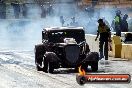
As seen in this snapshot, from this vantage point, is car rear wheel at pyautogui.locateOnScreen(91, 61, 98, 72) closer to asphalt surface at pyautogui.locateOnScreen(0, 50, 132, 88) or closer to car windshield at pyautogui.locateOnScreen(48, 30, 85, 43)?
asphalt surface at pyautogui.locateOnScreen(0, 50, 132, 88)

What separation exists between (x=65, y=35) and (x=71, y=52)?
114 cm

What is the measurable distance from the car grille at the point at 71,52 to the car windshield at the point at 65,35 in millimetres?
819

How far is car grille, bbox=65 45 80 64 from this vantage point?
14.0m

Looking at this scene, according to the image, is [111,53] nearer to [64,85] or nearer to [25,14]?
[64,85]

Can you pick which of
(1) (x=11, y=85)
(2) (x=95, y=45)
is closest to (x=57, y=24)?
(2) (x=95, y=45)

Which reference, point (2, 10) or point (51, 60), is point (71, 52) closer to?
point (51, 60)

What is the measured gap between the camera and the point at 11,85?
11.1 metres

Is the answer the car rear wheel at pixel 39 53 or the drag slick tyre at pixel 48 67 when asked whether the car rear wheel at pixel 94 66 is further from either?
the car rear wheel at pixel 39 53

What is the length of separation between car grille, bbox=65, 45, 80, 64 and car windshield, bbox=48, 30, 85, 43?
82 cm

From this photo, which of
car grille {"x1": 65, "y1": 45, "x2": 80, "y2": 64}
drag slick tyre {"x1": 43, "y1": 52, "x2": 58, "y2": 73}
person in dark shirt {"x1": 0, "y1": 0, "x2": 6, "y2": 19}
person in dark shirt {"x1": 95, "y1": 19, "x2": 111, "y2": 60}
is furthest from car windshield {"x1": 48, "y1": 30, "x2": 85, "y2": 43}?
person in dark shirt {"x1": 0, "y1": 0, "x2": 6, "y2": 19}

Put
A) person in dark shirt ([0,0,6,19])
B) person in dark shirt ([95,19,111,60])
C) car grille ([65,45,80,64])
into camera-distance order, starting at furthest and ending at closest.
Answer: person in dark shirt ([0,0,6,19]) → person in dark shirt ([95,19,111,60]) → car grille ([65,45,80,64])

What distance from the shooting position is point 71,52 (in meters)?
14.0

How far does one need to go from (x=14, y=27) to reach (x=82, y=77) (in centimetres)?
3804

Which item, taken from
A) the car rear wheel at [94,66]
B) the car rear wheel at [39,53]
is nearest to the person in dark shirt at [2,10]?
the car rear wheel at [39,53]
